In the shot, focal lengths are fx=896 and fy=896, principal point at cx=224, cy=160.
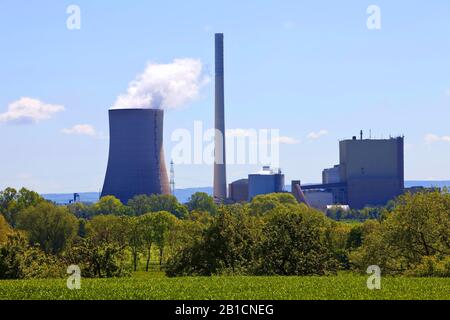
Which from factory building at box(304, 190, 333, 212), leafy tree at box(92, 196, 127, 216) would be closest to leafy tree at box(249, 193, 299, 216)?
leafy tree at box(92, 196, 127, 216)

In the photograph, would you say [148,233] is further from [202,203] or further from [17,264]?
[202,203]

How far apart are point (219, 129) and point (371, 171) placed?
1161 inches

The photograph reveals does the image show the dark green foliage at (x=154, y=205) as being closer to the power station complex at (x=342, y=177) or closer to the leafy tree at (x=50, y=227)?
the power station complex at (x=342, y=177)

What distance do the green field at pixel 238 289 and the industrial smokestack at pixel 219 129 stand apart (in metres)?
98.3

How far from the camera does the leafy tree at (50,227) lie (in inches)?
2435

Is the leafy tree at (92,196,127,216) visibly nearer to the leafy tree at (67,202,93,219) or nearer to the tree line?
the leafy tree at (67,202,93,219)

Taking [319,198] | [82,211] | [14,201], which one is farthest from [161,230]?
[319,198]

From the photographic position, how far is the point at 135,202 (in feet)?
327

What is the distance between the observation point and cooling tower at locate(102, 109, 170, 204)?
285 feet

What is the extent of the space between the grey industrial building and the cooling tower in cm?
4996

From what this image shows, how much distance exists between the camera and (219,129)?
122m

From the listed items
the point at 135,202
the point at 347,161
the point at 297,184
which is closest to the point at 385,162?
the point at 347,161
